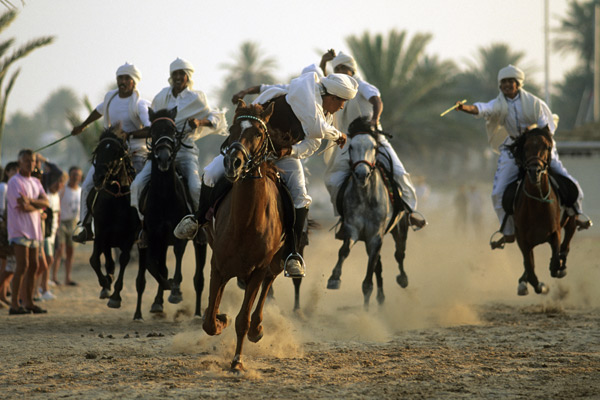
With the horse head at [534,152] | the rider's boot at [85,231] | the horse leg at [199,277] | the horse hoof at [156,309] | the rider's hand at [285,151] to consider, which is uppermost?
the horse head at [534,152]

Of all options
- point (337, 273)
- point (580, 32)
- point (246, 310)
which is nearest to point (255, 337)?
point (246, 310)

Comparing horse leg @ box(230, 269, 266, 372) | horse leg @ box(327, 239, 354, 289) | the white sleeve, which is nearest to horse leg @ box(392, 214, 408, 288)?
horse leg @ box(327, 239, 354, 289)

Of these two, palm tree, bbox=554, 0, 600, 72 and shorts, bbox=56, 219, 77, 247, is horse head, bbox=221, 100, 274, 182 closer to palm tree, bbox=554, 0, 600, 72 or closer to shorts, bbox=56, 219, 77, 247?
shorts, bbox=56, 219, 77, 247

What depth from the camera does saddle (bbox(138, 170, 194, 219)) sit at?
11414 mm

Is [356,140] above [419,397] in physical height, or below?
above

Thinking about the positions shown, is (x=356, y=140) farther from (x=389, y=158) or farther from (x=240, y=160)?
(x=240, y=160)

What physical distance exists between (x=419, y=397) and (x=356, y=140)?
234 inches

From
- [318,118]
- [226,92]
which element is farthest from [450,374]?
[226,92]

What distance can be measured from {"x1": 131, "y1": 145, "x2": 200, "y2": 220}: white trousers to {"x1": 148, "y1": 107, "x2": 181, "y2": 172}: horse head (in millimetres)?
383

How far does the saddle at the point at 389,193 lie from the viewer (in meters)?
12.7

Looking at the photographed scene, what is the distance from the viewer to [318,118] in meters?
8.32

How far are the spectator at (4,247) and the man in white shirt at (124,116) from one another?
4.66ft

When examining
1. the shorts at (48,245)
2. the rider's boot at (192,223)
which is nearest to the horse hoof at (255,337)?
the rider's boot at (192,223)

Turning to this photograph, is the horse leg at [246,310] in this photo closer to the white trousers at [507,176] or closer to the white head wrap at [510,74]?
the white trousers at [507,176]
